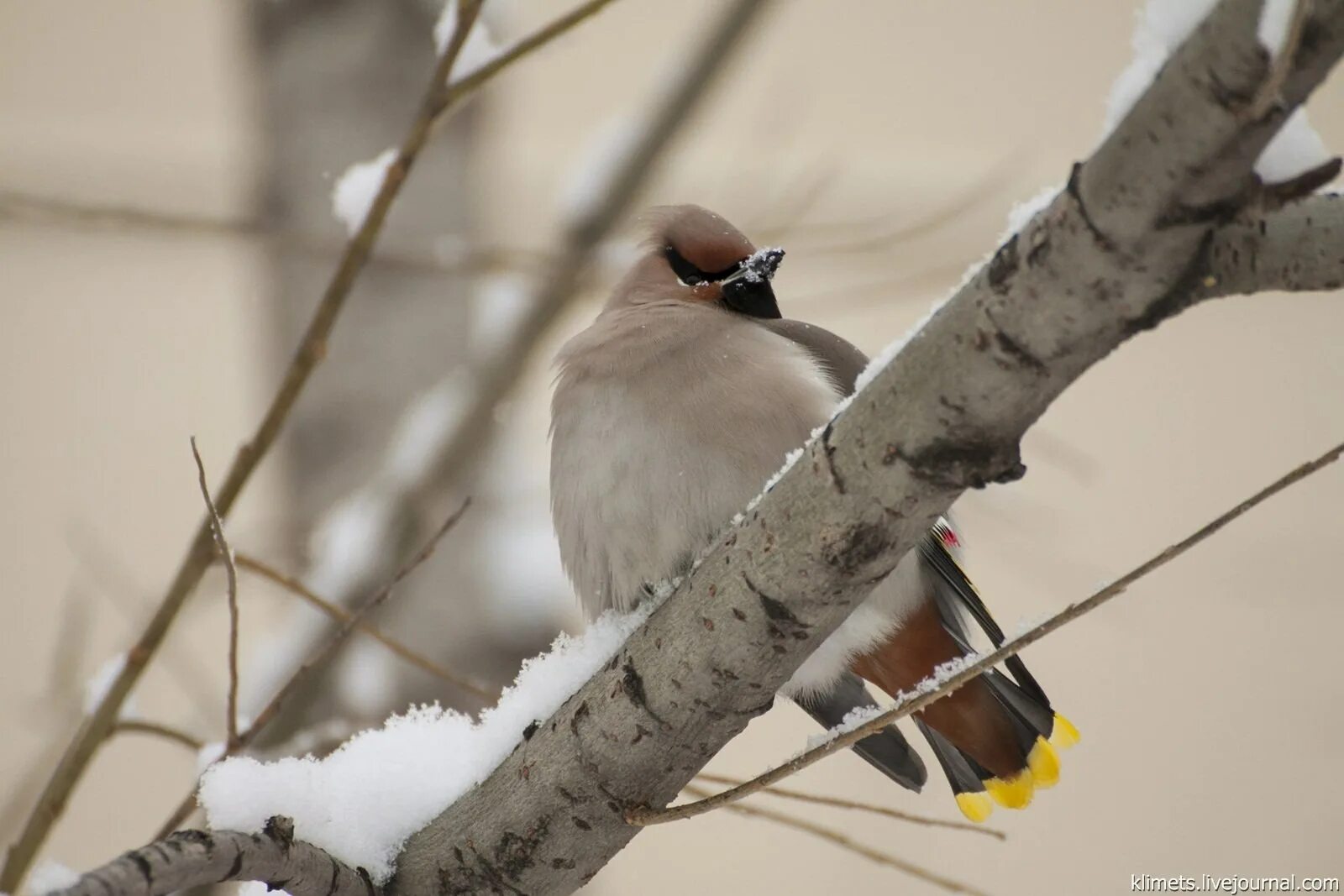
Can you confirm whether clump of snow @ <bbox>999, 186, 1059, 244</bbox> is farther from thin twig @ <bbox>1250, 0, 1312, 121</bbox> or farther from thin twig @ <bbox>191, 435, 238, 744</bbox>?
thin twig @ <bbox>191, 435, 238, 744</bbox>

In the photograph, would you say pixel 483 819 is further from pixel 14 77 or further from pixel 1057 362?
pixel 14 77

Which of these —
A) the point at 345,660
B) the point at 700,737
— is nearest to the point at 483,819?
the point at 700,737

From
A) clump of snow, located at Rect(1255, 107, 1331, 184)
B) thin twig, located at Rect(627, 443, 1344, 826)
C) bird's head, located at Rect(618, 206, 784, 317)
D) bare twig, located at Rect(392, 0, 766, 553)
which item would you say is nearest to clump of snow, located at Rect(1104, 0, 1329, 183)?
clump of snow, located at Rect(1255, 107, 1331, 184)

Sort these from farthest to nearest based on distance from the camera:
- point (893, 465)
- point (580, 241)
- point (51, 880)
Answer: point (580, 241) < point (893, 465) < point (51, 880)

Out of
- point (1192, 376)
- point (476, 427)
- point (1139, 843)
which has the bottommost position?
point (1139, 843)

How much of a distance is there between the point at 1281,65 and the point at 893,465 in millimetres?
458

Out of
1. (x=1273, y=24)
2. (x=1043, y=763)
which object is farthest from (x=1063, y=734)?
(x=1273, y=24)

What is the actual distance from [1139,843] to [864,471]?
365 cm

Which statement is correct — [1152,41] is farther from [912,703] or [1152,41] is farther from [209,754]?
[209,754]

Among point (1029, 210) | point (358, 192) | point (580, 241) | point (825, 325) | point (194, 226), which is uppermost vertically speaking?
point (825, 325)

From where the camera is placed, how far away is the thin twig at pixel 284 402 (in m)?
1.77

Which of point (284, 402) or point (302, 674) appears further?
point (284, 402)

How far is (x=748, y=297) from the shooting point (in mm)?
2525

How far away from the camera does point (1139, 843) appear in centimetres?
446
